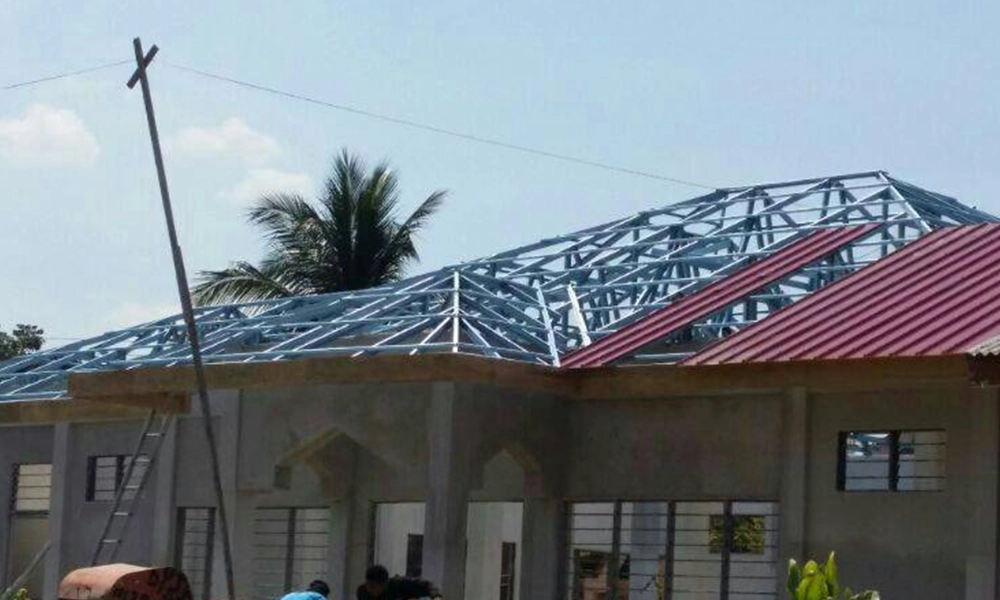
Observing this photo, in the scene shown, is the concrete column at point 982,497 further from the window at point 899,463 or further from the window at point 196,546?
the window at point 196,546

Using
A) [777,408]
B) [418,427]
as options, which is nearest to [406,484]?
[418,427]

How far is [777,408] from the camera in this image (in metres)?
21.4

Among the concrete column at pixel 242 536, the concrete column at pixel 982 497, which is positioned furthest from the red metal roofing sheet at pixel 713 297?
the concrete column at pixel 982 497

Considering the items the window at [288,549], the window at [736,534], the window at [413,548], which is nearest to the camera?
the window at [736,534]

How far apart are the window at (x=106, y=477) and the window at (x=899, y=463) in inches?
410

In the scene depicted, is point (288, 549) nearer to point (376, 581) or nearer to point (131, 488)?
point (131, 488)

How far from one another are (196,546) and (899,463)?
10.1 meters

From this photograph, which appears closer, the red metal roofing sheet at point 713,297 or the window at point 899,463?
the window at point 899,463

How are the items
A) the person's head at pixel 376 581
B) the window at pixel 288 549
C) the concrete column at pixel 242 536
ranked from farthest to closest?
the window at pixel 288 549 → the concrete column at pixel 242 536 → the person's head at pixel 376 581

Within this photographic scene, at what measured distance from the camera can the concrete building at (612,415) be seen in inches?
799

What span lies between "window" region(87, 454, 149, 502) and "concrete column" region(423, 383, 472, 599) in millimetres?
7577

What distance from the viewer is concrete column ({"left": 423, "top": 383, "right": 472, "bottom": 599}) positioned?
21.0 meters

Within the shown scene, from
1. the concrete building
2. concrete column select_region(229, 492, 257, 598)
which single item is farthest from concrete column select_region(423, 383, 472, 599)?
concrete column select_region(229, 492, 257, 598)

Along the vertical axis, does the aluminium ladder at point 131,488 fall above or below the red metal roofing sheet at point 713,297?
below
